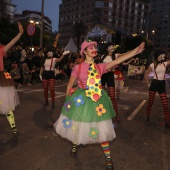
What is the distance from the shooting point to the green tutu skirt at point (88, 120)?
378cm

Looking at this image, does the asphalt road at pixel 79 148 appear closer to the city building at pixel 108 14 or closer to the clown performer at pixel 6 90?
the clown performer at pixel 6 90

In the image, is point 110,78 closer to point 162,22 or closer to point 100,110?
point 100,110

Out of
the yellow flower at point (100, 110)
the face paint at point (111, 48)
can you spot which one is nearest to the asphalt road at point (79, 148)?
the yellow flower at point (100, 110)

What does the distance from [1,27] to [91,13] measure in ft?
254

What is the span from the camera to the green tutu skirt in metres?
3.78

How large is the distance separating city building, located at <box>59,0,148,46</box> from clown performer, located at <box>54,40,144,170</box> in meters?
94.0

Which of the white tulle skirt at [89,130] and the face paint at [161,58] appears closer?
the white tulle skirt at [89,130]

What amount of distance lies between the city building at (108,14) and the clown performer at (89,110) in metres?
94.0

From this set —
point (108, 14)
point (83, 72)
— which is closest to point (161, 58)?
point (83, 72)

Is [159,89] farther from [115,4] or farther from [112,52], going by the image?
[115,4]

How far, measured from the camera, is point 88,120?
3.77m

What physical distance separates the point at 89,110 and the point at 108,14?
Answer: 4049 inches

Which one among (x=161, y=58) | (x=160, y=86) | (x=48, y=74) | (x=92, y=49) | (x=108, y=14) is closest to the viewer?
(x=92, y=49)

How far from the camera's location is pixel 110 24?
10306 centimetres
